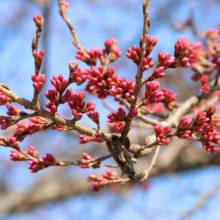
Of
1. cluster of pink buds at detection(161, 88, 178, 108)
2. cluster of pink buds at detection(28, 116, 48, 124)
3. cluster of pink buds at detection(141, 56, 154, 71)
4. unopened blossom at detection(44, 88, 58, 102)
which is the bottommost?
cluster of pink buds at detection(161, 88, 178, 108)

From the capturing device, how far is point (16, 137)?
1.59 m

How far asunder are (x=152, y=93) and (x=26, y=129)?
758 mm

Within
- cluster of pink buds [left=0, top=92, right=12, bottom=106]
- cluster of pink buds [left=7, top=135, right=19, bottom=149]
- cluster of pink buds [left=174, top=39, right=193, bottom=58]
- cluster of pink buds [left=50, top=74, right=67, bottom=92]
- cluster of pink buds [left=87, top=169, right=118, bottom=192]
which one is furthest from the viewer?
cluster of pink buds [left=87, top=169, right=118, bottom=192]

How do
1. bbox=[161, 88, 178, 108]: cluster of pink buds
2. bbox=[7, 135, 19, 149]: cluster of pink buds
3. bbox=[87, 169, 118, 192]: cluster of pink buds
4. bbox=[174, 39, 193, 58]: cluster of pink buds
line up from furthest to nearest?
bbox=[161, 88, 178, 108]: cluster of pink buds
bbox=[87, 169, 118, 192]: cluster of pink buds
bbox=[7, 135, 19, 149]: cluster of pink buds
bbox=[174, 39, 193, 58]: cluster of pink buds

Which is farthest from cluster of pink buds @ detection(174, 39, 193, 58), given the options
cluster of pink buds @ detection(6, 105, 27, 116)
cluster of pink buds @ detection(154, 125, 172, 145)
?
cluster of pink buds @ detection(6, 105, 27, 116)

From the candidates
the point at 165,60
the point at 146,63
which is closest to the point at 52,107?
the point at 146,63

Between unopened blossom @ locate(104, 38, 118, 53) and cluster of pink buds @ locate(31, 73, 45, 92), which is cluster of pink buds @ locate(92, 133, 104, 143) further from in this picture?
unopened blossom @ locate(104, 38, 118, 53)

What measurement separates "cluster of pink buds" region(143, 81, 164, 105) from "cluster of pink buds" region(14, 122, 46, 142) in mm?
632

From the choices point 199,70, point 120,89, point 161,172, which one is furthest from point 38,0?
point 161,172

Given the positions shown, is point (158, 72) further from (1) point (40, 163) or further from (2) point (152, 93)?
(1) point (40, 163)

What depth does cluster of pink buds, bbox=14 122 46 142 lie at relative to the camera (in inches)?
60.2

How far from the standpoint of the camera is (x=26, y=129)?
1557 mm

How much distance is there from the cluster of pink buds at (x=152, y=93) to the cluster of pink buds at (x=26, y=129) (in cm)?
63

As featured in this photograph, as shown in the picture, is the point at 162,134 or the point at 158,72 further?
the point at 162,134
